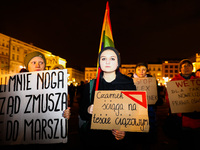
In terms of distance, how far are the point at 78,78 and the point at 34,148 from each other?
124 metres

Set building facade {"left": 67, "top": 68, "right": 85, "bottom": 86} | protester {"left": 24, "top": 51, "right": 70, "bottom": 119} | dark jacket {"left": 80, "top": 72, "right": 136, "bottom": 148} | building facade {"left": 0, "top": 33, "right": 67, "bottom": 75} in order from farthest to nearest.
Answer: building facade {"left": 67, "top": 68, "right": 85, "bottom": 86}, building facade {"left": 0, "top": 33, "right": 67, "bottom": 75}, protester {"left": 24, "top": 51, "right": 70, "bottom": 119}, dark jacket {"left": 80, "top": 72, "right": 136, "bottom": 148}

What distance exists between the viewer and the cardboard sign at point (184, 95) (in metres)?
3.34

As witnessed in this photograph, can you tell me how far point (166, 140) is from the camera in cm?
509

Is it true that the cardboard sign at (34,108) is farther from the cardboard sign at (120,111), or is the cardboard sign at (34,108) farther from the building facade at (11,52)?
the building facade at (11,52)

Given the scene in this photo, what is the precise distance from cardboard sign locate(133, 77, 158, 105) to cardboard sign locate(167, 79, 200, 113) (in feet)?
2.43

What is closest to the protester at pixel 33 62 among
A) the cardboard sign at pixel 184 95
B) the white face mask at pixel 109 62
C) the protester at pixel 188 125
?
the white face mask at pixel 109 62

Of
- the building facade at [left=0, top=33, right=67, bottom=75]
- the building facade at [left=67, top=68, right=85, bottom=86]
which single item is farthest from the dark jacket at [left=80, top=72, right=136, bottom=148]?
the building facade at [left=67, top=68, right=85, bottom=86]

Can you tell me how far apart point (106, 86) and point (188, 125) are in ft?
6.66

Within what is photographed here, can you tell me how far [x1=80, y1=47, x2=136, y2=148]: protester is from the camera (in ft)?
7.72

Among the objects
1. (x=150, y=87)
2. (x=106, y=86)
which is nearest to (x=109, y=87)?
(x=106, y=86)

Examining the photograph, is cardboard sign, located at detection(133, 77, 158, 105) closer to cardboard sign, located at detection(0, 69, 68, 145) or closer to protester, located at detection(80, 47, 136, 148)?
protester, located at detection(80, 47, 136, 148)

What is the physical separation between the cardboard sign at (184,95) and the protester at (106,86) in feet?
4.69

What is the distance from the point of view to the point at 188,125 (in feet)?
10.9

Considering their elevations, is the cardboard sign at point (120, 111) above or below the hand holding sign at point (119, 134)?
above
